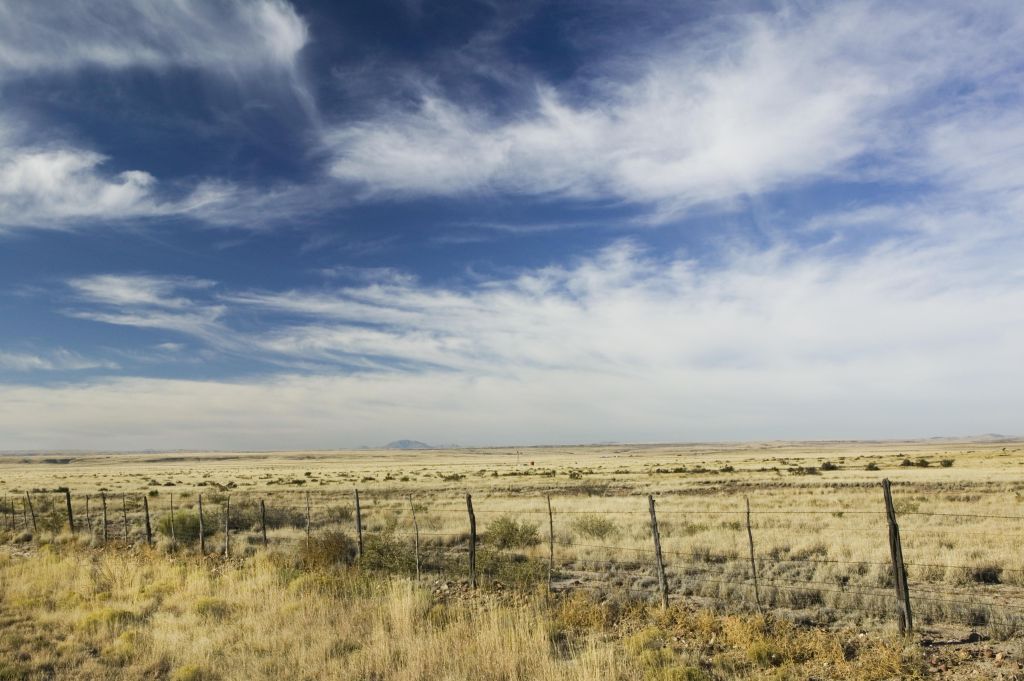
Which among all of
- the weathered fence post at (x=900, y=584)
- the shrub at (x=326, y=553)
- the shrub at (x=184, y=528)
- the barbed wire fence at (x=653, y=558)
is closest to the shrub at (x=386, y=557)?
the barbed wire fence at (x=653, y=558)

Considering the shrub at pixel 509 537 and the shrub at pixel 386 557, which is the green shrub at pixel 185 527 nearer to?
the shrub at pixel 386 557

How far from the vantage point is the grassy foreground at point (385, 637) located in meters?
9.16

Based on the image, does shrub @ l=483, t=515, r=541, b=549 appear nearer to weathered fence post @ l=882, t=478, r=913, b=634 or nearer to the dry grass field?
the dry grass field

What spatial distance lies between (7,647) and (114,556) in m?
9.84

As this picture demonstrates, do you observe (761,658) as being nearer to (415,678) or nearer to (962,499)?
(415,678)

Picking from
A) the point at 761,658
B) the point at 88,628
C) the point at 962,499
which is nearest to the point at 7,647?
the point at 88,628

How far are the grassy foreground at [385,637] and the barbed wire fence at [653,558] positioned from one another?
1.68m

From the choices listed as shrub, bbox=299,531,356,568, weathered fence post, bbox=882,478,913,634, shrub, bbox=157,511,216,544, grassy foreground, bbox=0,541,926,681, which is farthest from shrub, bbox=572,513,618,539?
shrub, bbox=157,511,216,544

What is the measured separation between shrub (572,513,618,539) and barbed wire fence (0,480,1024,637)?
0.09 metres

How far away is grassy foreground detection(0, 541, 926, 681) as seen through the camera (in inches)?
360

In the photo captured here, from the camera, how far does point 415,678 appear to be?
882 cm

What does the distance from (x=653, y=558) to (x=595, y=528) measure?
169 inches

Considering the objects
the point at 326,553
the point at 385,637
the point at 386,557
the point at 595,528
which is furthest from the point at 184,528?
the point at 385,637

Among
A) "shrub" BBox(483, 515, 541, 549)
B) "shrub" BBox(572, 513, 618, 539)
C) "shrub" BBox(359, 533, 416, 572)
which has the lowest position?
"shrub" BBox(572, 513, 618, 539)
